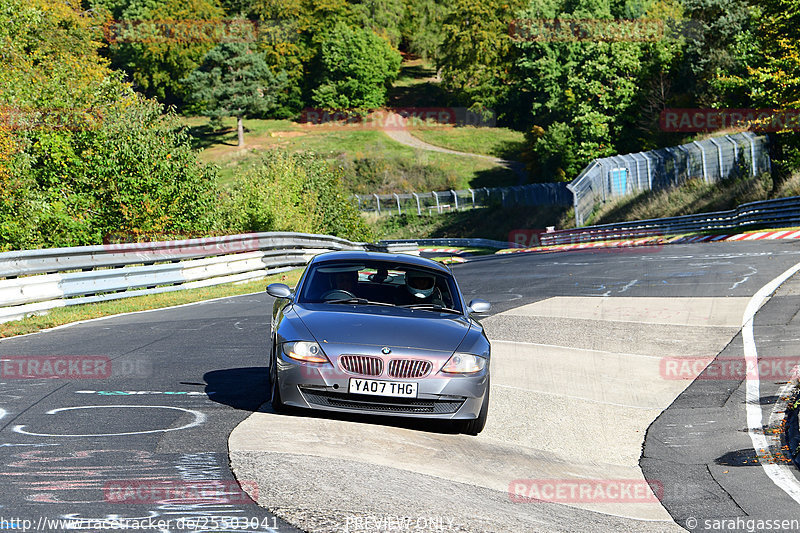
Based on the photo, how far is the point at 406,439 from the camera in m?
7.36

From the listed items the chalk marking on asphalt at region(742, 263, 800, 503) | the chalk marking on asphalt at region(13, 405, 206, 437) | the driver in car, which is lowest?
the chalk marking on asphalt at region(742, 263, 800, 503)

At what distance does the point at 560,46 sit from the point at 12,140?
224ft

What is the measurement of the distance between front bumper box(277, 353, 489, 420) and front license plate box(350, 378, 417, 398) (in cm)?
3

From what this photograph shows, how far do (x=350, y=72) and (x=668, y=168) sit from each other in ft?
243

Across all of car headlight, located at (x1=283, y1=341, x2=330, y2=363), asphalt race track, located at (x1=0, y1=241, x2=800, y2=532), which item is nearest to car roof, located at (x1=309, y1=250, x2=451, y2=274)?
asphalt race track, located at (x1=0, y1=241, x2=800, y2=532)

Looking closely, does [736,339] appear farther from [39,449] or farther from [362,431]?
[39,449]

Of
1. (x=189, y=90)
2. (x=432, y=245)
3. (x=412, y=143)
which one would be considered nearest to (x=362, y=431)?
(x=432, y=245)

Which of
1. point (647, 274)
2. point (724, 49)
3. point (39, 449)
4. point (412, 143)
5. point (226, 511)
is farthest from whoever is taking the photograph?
point (412, 143)

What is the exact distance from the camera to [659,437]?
28.0ft

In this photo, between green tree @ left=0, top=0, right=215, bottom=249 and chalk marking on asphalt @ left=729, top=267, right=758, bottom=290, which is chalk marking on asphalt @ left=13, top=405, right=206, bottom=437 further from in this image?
green tree @ left=0, top=0, right=215, bottom=249

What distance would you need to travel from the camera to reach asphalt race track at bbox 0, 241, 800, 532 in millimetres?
5273

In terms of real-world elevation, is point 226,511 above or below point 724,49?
below

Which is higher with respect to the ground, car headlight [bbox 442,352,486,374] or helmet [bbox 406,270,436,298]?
helmet [bbox 406,270,436,298]

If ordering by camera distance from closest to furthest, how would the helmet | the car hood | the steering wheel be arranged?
1. the car hood
2. the steering wheel
3. the helmet
